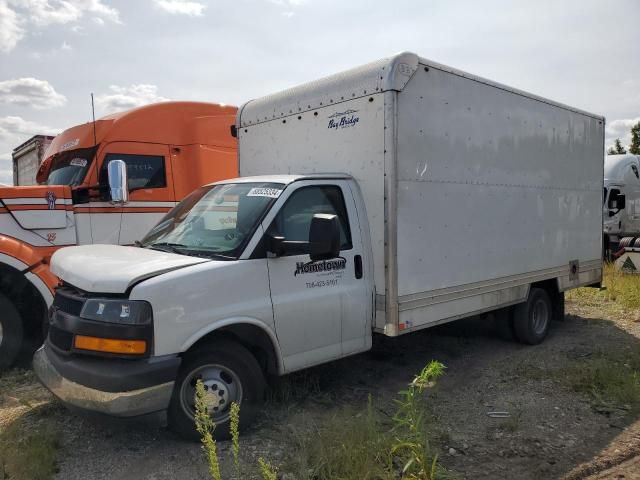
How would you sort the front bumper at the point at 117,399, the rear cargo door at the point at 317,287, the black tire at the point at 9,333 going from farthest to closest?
the black tire at the point at 9,333 → the rear cargo door at the point at 317,287 → the front bumper at the point at 117,399

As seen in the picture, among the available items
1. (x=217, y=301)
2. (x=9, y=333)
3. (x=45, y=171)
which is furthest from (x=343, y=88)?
(x=45, y=171)

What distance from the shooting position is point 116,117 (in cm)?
661

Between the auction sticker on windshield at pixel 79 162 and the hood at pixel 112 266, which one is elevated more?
the auction sticker on windshield at pixel 79 162

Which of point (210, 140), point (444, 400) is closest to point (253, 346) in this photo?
point (444, 400)

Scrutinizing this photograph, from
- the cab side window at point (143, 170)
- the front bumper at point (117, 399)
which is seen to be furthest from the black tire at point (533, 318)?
the cab side window at point (143, 170)

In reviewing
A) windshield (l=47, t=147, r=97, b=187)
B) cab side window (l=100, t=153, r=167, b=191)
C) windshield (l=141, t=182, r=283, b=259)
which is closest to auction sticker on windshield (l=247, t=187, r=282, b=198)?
windshield (l=141, t=182, r=283, b=259)

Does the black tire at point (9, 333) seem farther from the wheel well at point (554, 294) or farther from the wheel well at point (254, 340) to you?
the wheel well at point (554, 294)

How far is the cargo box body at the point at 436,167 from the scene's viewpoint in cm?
448

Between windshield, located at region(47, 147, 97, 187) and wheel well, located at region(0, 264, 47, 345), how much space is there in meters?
1.41

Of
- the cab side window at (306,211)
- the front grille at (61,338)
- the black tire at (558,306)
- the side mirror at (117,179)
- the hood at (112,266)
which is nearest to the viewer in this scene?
the hood at (112,266)

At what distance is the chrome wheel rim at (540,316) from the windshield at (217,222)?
406cm

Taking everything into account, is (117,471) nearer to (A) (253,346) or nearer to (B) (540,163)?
(A) (253,346)

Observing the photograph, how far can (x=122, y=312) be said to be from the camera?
3279 millimetres

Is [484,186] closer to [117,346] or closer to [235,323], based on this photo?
[235,323]
